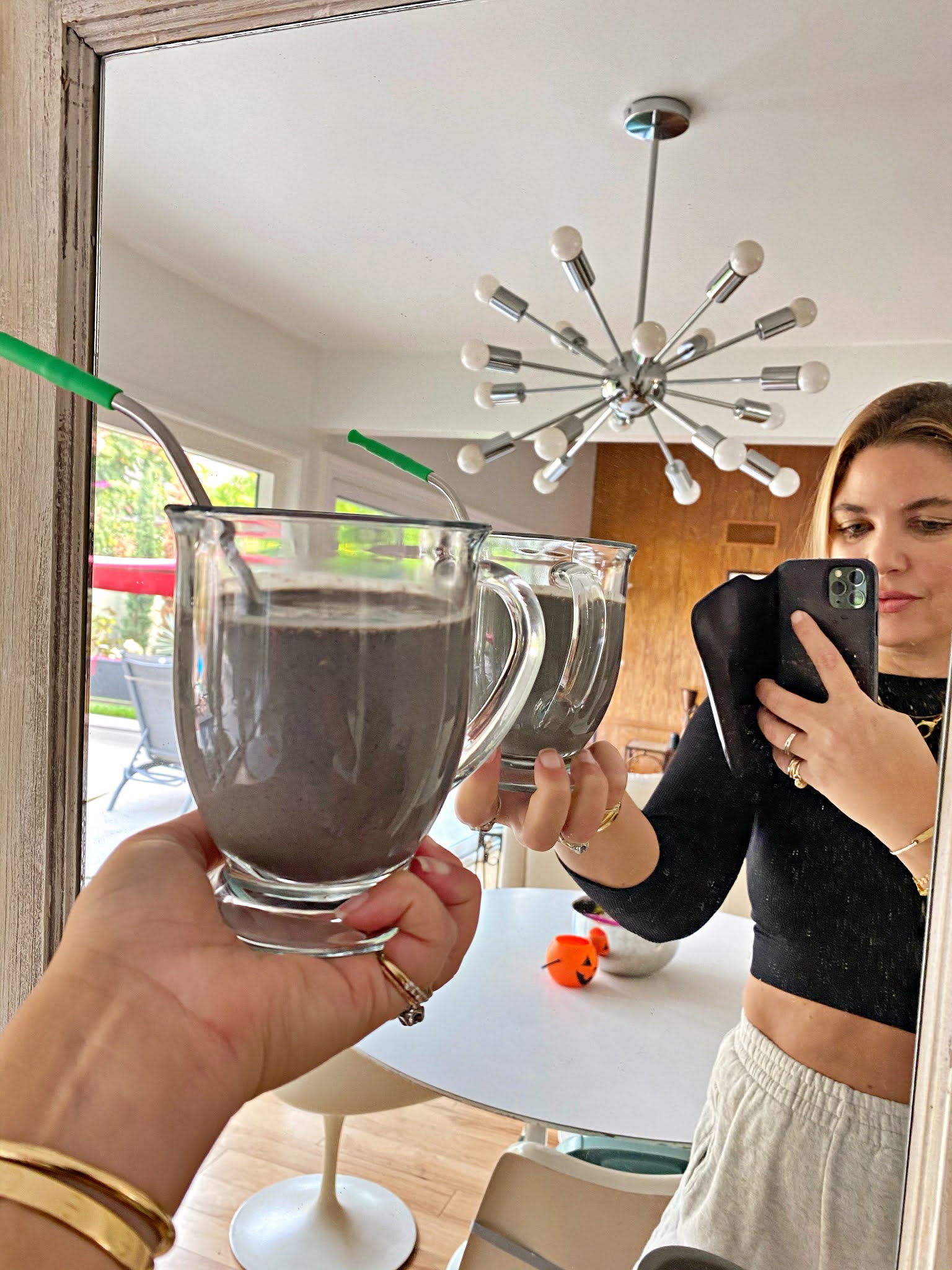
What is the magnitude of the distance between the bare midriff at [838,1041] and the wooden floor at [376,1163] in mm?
173

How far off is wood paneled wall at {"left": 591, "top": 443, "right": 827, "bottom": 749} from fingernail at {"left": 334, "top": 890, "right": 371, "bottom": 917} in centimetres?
20

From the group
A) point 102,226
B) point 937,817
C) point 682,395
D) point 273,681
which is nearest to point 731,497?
→ point 682,395

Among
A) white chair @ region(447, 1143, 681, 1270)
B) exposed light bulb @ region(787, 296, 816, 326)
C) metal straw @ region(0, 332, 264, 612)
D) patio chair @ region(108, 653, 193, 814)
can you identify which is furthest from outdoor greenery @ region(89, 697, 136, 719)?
exposed light bulb @ region(787, 296, 816, 326)

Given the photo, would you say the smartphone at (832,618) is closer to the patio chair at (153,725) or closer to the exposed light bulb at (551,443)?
the exposed light bulb at (551,443)

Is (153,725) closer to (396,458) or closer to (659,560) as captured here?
(396,458)

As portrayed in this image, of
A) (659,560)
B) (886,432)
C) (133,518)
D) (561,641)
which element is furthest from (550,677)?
(133,518)

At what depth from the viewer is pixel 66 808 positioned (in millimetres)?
653

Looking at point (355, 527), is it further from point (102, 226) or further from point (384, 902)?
point (102, 226)

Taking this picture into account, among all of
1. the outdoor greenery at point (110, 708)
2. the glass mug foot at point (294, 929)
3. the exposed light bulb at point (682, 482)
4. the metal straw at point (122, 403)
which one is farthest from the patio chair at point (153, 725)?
the exposed light bulb at point (682, 482)

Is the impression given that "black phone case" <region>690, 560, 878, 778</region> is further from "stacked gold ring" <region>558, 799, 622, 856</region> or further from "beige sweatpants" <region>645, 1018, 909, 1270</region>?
"beige sweatpants" <region>645, 1018, 909, 1270</region>

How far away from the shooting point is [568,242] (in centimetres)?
54

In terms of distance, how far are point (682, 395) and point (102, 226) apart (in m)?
0.40

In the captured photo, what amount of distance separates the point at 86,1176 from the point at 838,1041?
1.21ft

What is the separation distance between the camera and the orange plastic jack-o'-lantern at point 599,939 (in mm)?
587
